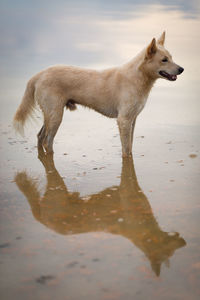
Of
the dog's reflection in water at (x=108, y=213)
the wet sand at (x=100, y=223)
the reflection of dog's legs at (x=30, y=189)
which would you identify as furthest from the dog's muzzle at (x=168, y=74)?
the reflection of dog's legs at (x=30, y=189)

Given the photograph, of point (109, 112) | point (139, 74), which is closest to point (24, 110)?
point (109, 112)

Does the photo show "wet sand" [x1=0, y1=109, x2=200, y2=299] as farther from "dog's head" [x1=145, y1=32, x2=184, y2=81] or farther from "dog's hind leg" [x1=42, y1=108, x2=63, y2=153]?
"dog's head" [x1=145, y1=32, x2=184, y2=81]

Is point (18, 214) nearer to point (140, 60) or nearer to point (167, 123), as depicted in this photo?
point (140, 60)

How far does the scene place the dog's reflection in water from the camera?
2561 mm

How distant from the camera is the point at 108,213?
3152mm

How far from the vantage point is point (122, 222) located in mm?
2938

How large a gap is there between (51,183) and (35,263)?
6.03ft

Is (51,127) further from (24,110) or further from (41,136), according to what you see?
(24,110)

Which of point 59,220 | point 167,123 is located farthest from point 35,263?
point 167,123

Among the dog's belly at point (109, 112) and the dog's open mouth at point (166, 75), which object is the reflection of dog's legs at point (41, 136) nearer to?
the dog's belly at point (109, 112)

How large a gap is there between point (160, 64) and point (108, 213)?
2.55 meters

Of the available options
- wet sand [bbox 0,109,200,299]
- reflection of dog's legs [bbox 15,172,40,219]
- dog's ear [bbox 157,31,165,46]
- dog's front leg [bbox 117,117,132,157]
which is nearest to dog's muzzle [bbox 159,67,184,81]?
dog's ear [bbox 157,31,165,46]

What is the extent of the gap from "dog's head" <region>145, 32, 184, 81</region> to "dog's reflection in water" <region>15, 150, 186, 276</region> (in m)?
1.61

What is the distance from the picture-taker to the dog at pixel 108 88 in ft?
16.0
